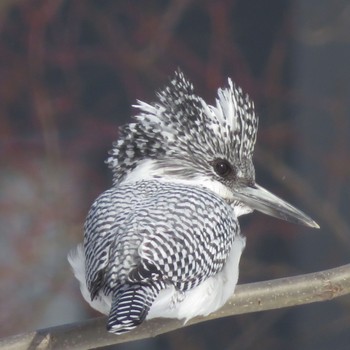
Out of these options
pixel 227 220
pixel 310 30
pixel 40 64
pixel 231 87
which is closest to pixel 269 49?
pixel 310 30

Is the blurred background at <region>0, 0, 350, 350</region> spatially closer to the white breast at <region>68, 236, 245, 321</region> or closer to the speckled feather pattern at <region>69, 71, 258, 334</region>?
the speckled feather pattern at <region>69, 71, 258, 334</region>

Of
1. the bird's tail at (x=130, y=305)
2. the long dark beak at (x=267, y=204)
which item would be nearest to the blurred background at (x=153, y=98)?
the long dark beak at (x=267, y=204)

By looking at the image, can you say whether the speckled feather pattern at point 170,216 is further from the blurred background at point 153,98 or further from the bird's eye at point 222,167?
the blurred background at point 153,98

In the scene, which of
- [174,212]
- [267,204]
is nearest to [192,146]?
[267,204]

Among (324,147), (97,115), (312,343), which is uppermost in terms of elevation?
(97,115)

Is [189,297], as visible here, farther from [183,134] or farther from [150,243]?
[183,134]

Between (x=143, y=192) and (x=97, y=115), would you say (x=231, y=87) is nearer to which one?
(x=143, y=192)

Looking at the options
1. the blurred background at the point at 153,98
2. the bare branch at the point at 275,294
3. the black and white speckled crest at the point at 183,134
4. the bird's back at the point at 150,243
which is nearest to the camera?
the bird's back at the point at 150,243
